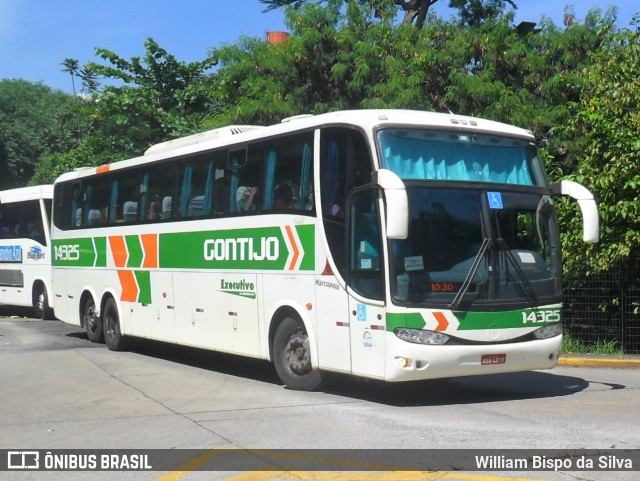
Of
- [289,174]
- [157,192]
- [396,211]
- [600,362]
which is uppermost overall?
[157,192]

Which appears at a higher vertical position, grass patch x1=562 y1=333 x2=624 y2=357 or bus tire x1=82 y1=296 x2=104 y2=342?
bus tire x1=82 y1=296 x2=104 y2=342

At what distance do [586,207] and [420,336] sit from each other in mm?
2710

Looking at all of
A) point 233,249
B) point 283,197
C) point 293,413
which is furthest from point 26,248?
point 293,413

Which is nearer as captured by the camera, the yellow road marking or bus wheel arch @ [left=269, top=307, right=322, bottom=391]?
the yellow road marking

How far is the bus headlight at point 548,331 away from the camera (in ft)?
37.0

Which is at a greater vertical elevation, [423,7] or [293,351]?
[423,7]

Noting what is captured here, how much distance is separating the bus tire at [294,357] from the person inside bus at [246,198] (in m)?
1.69

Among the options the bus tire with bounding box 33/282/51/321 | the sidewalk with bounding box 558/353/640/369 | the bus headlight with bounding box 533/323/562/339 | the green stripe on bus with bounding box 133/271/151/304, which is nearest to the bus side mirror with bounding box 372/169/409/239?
the bus headlight with bounding box 533/323/562/339

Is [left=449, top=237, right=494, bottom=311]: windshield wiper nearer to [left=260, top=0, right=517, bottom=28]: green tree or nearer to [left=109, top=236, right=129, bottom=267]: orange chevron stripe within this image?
[left=109, top=236, right=129, bottom=267]: orange chevron stripe

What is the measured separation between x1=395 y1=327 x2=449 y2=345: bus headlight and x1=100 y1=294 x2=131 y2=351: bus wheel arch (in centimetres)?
841

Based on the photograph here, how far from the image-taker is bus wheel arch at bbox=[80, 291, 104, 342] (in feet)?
61.2

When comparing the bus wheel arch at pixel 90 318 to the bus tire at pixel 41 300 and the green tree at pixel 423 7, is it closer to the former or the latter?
the bus tire at pixel 41 300

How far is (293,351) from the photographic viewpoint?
12461 mm

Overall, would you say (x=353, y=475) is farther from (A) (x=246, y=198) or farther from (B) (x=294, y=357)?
(A) (x=246, y=198)
